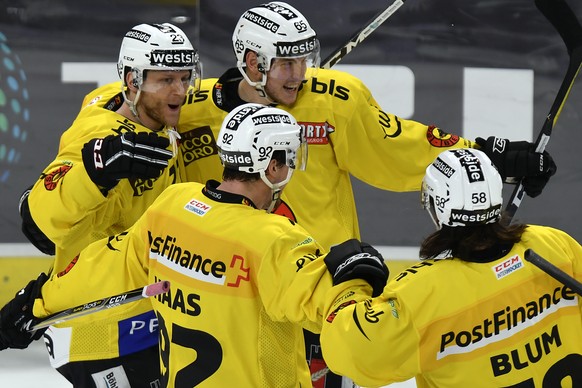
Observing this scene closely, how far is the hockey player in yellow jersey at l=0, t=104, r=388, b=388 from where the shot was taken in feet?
10.1

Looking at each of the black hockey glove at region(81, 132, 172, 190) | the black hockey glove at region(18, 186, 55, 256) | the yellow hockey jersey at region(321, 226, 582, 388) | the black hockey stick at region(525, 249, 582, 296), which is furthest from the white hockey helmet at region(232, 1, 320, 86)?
the black hockey stick at region(525, 249, 582, 296)

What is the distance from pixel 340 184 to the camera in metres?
4.42

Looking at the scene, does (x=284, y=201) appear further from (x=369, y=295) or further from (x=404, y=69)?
(x=404, y=69)

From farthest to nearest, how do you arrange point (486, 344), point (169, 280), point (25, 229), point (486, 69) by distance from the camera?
point (486, 69), point (25, 229), point (169, 280), point (486, 344)

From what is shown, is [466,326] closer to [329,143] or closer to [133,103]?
[329,143]

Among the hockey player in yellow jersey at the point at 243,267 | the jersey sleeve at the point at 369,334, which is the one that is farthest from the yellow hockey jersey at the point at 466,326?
the hockey player in yellow jersey at the point at 243,267

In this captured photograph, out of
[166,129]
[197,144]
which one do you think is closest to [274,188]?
[166,129]

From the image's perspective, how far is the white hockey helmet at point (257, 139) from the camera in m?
3.28

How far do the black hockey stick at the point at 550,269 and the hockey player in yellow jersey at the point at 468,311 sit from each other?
0.06 m

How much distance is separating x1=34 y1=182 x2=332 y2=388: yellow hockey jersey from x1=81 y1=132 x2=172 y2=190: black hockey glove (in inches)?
12.7

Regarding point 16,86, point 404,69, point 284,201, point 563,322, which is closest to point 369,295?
point 563,322

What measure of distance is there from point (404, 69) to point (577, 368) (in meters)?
3.24

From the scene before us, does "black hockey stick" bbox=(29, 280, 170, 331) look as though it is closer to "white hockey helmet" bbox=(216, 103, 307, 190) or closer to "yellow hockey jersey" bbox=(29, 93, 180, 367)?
"yellow hockey jersey" bbox=(29, 93, 180, 367)

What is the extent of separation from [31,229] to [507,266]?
71.3 inches
